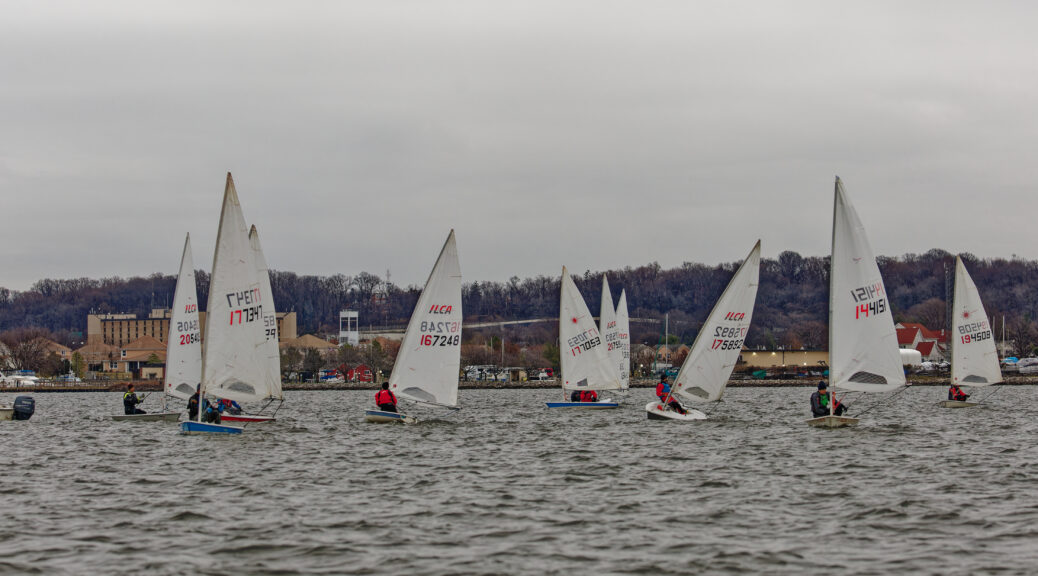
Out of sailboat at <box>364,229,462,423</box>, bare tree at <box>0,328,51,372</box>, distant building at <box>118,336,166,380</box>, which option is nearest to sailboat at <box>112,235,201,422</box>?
sailboat at <box>364,229,462,423</box>

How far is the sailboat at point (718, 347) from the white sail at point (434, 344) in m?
6.49

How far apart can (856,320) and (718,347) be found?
5.46 metres

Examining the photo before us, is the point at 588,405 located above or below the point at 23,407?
below

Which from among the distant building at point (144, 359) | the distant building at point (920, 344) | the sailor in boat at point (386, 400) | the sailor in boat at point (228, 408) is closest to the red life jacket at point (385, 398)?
the sailor in boat at point (386, 400)

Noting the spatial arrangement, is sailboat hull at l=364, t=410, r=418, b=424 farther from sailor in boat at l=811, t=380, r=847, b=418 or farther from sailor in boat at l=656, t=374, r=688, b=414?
sailor in boat at l=811, t=380, r=847, b=418

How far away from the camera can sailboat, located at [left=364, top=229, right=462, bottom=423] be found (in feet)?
115

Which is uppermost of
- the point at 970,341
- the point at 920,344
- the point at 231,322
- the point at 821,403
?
the point at 920,344

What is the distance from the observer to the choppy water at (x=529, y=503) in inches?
558

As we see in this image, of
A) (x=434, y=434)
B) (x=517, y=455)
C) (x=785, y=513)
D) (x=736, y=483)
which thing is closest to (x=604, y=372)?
(x=434, y=434)

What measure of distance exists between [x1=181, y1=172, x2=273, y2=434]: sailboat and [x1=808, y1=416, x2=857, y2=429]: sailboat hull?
15744 millimetres

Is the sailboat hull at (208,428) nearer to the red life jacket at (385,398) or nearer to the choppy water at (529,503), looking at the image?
the choppy water at (529,503)

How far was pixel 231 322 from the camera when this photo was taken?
30.6 meters

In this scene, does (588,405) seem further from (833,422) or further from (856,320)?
(856,320)

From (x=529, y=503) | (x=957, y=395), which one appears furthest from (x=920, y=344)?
(x=529, y=503)
